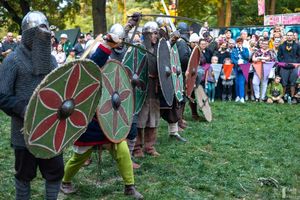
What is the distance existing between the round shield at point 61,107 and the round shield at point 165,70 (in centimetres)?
173

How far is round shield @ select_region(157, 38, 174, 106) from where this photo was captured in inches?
198

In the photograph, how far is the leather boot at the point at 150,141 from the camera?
5.43 meters

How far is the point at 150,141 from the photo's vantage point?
547 cm

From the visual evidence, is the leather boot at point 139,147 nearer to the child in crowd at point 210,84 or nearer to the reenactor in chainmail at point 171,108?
the reenactor in chainmail at point 171,108

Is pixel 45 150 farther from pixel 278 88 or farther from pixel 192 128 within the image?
pixel 278 88

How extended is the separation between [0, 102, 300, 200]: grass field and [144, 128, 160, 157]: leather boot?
0.14 m

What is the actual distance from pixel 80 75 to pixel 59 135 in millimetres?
420

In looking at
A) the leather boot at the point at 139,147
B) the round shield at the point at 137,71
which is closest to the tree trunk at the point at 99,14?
the leather boot at the point at 139,147

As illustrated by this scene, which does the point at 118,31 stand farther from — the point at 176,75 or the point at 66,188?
the point at 176,75

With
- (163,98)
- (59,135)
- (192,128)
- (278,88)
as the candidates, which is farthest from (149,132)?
(278,88)

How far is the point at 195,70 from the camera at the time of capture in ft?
21.1

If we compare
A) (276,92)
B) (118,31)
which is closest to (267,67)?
(276,92)

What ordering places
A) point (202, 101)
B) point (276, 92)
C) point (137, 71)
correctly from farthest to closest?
point (276, 92), point (202, 101), point (137, 71)

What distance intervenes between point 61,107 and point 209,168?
2.32 metres
